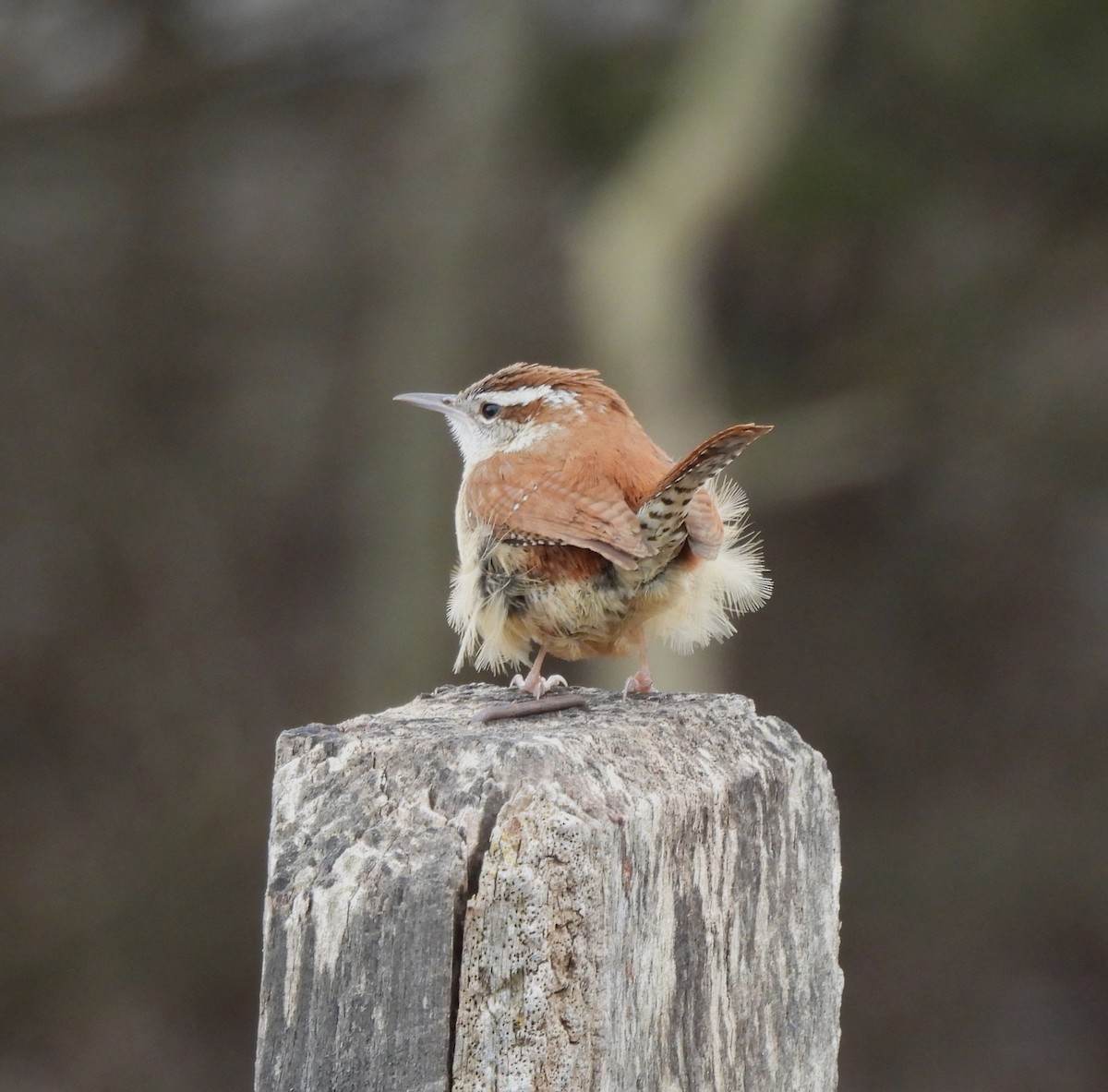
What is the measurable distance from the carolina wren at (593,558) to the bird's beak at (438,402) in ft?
2.09

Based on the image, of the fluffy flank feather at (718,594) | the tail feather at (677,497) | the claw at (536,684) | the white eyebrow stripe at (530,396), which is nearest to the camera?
the tail feather at (677,497)

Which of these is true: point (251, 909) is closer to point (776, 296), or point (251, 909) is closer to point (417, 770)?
point (776, 296)

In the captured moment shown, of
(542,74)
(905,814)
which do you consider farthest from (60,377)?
(905,814)

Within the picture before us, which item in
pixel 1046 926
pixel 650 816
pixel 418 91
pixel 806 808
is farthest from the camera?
pixel 1046 926

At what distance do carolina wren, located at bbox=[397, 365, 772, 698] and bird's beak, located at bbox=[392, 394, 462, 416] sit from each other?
2.09 ft

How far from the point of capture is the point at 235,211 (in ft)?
28.1

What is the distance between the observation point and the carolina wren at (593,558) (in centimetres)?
346

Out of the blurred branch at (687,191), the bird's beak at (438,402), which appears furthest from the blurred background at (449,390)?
the bird's beak at (438,402)

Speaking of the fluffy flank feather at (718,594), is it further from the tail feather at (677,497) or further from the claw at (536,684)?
the claw at (536,684)

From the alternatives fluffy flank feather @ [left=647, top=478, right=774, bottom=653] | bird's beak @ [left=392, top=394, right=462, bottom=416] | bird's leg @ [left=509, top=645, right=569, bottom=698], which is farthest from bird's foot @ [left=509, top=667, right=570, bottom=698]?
bird's beak @ [left=392, top=394, right=462, bottom=416]

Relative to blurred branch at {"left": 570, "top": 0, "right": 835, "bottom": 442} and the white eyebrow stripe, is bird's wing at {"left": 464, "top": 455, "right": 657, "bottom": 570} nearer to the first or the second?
the white eyebrow stripe

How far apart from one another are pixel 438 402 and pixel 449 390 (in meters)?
2.41

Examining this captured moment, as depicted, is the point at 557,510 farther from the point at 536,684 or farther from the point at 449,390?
the point at 449,390

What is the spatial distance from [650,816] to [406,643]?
199 inches
